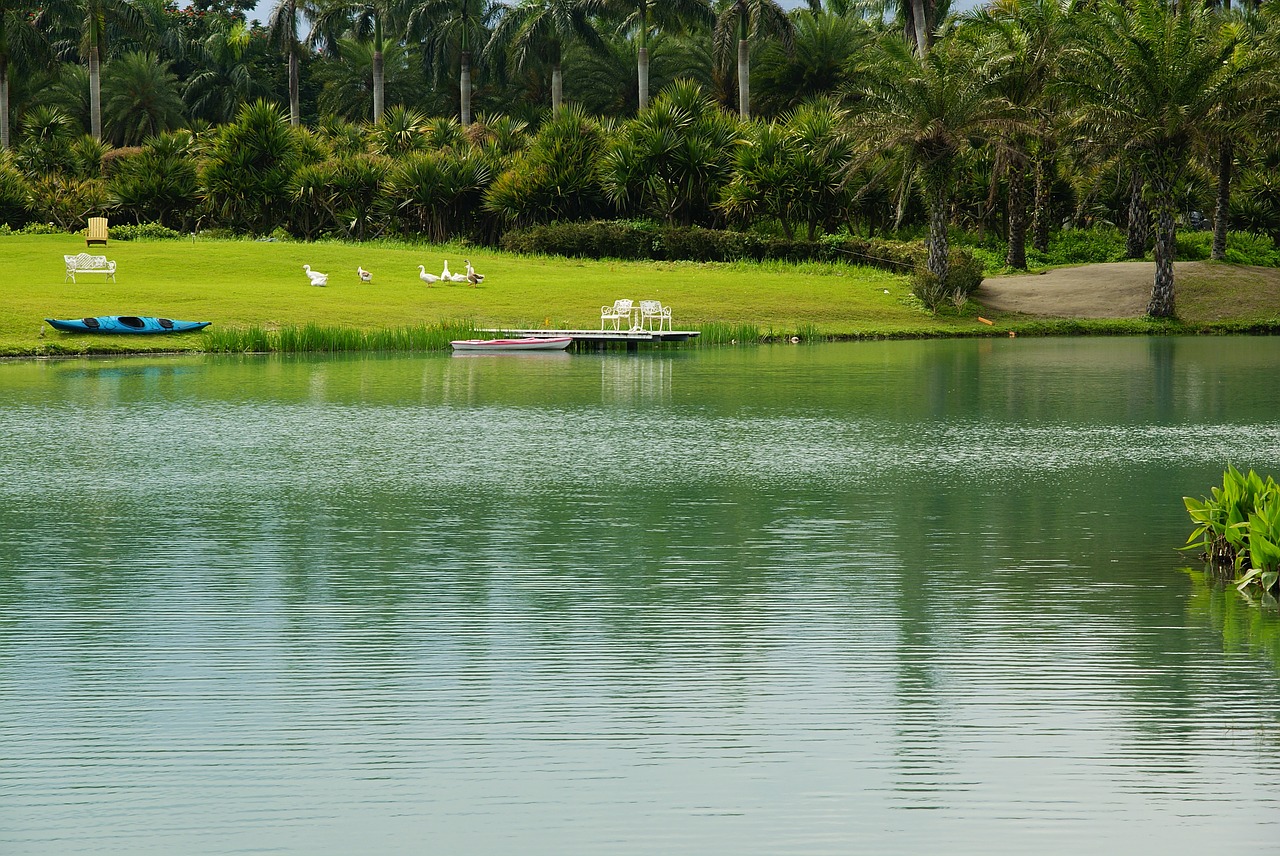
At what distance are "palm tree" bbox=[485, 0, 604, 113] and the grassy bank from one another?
78.5ft

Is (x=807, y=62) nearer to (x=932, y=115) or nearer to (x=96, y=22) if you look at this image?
(x=96, y=22)

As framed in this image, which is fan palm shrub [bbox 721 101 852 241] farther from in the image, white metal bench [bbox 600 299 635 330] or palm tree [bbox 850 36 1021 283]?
white metal bench [bbox 600 299 635 330]

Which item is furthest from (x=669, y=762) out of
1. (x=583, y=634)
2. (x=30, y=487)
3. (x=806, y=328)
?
(x=806, y=328)

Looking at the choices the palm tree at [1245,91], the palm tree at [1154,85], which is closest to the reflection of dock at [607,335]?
the palm tree at [1154,85]

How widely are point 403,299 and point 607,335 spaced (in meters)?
7.70

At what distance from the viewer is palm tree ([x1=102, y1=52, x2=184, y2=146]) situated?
80.4 m

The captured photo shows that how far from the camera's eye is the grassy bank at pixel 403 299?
3422 centimetres

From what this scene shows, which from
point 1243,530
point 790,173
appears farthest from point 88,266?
point 1243,530

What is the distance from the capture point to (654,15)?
218 ft

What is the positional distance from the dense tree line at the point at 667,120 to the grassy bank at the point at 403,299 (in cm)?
297

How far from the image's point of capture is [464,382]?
2653cm

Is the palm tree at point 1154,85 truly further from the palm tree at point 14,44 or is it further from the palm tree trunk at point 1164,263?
the palm tree at point 14,44

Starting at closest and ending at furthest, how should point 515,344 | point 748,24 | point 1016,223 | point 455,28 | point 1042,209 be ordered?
point 515,344, point 1016,223, point 1042,209, point 748,24, point 455,28

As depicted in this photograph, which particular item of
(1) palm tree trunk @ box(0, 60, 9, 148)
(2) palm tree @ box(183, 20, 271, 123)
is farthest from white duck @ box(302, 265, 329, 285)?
(2) palm tree @ box(183, 20, 271, 123)
